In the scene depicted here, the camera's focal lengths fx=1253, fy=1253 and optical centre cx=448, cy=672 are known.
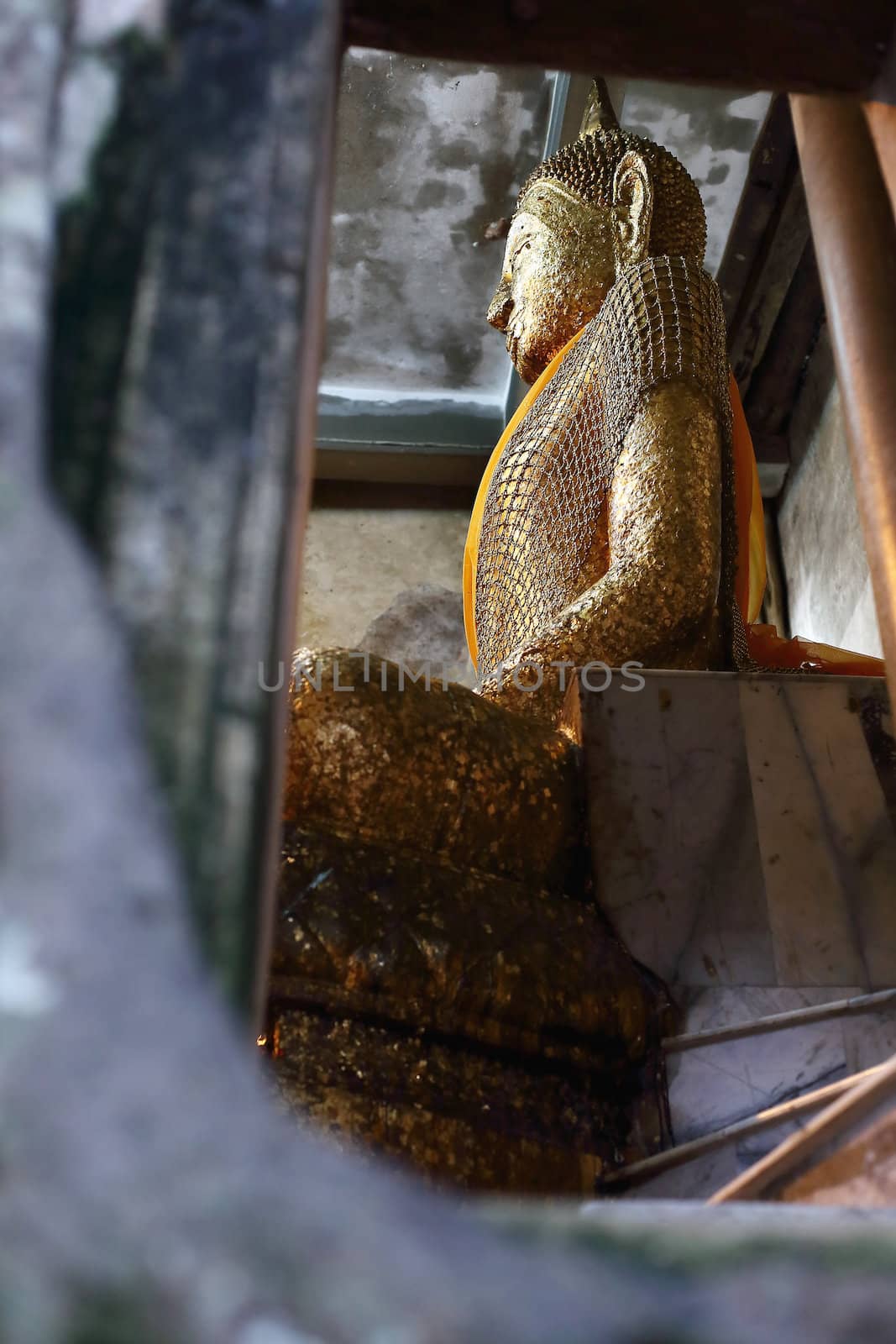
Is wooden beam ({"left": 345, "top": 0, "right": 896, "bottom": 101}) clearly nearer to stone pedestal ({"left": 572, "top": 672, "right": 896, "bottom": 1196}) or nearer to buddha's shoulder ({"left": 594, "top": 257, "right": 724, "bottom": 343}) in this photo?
stone pedestal ({"left": 572, "top": 672, "right": 896, "bottom": 1196})

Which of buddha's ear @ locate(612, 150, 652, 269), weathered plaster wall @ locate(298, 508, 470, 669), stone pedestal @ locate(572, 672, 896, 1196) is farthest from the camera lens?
weathered plaster wall @ locate(298, 508, 470, 669)

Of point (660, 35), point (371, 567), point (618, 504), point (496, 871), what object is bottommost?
point (496, 871)

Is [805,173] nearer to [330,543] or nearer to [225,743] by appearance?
[225,743]

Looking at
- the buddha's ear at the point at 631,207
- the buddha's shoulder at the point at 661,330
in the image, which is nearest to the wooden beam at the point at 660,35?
the buddha's shoulder at the point at 661,330

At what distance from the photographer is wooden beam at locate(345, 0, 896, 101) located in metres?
0.74

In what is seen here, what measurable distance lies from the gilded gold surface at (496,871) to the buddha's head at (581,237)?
45 centimetres

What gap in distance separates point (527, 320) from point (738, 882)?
1.67 metres

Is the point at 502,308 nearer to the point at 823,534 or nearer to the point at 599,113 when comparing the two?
the point at 599,113

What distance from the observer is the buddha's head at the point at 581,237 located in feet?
9.24

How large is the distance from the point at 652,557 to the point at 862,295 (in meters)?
1.10

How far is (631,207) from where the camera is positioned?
9.42 ft

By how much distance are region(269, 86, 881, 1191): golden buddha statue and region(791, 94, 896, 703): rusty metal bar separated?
2.16 ft

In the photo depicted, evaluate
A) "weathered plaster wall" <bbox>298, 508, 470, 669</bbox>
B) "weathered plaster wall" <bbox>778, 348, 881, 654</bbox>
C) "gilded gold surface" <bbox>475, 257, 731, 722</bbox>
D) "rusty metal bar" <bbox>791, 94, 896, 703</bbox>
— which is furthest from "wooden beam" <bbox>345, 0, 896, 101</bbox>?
"weathered plaster wall" <bbox>298, 508, 470, 669</bbox>

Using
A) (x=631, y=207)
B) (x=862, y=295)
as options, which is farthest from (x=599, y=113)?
(x=862, y=295)
